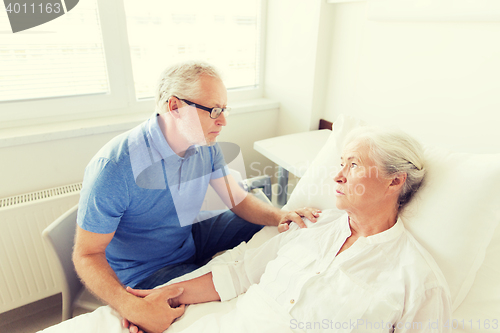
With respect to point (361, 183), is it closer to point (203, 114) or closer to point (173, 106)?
point (203, 114)

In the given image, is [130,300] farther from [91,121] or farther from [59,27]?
[59,27]

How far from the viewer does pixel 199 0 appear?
1940 mm

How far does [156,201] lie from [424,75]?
4.14ft

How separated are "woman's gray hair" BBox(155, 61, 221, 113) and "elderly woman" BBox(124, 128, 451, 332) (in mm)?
581

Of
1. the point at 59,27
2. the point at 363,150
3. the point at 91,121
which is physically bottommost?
the point at 91,121

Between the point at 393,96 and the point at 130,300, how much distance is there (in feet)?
4.70

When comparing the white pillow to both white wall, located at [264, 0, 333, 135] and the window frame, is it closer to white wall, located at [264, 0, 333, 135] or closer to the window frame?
white wall, located at [264, 0, 333, 135]

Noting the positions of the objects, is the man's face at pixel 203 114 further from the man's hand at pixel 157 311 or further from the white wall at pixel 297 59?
the white wall at pixel 297 59

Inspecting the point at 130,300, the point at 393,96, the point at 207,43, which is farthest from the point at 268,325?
the point at 207,43

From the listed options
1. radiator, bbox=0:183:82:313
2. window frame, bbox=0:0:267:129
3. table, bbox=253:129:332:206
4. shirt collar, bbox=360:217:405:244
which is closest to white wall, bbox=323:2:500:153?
table, bbox=253:129:332:206

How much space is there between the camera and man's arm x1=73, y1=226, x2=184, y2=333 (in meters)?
1.00

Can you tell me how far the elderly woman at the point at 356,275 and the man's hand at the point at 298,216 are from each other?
0.07 meters

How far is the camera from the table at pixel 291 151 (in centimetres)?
159

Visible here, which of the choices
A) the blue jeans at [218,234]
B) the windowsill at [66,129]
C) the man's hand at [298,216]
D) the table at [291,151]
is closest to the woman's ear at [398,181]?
the man's hand at [298,216]
